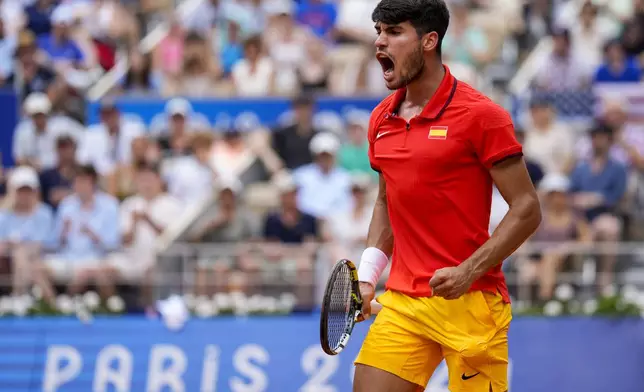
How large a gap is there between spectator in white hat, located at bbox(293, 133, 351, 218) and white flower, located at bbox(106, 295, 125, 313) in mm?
2349

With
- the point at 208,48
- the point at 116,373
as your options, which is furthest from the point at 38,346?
the point at 208,48

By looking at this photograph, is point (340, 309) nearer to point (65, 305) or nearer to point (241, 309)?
point (241, 309)

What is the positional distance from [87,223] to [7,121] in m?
2.50

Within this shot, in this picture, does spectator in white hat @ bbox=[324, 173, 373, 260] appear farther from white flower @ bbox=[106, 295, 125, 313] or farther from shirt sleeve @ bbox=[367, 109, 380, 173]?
shirt sleeve @ bbox=[367, 109, 380, 173]

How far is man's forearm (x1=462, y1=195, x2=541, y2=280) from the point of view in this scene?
553cm

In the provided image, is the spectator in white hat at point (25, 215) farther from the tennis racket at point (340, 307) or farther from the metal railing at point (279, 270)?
the tennis racket at point (340, 307)

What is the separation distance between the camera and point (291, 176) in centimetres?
1348

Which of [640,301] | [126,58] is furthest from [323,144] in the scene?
[126,58]

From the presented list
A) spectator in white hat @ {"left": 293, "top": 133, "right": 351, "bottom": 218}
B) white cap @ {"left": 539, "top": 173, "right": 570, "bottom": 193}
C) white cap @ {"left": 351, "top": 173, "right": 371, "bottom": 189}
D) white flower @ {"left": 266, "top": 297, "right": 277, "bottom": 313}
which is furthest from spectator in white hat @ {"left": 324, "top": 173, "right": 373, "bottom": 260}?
white cap @ {"left": 539, "top": 173, "right": 570, "bottom": 193}

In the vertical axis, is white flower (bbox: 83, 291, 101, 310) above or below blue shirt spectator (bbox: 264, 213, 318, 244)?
below

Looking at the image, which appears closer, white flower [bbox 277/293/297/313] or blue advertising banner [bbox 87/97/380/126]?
white flower [bbox 277/293/297/313]

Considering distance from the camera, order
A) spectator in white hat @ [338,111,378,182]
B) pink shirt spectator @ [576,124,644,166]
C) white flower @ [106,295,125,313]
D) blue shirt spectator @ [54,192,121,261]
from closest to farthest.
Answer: white flower @ [106,295,125,313], blue shirt spectator @ [54,192,121,261], pink shirt spectator @ [576,124,644,166], spectator in white hat @ [338,111,378,182]

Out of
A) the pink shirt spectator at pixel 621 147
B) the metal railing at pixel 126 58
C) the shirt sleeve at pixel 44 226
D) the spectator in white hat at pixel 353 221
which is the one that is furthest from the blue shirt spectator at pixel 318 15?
the shirt sleeve at pixel 44 226

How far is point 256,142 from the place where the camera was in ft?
46.7
